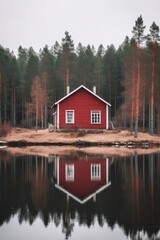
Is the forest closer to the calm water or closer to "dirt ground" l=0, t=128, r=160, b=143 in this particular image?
"dirt ground" l=0, t=128, r=160, b=143

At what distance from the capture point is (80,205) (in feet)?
29.3

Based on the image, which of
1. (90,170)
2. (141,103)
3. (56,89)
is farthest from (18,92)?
(90,170)

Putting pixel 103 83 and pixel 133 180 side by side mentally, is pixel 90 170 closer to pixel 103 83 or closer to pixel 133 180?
pixel 133 180

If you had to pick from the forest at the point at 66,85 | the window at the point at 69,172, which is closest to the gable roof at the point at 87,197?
the window at the point at 69,172

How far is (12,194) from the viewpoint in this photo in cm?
1041

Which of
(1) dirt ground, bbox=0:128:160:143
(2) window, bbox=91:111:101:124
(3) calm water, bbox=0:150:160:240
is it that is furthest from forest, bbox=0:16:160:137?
(3) calm water, bbox=0:150:160:240

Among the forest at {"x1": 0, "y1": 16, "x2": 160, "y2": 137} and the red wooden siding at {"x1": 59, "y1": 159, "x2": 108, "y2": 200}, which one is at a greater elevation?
the forest at {"x1": 0, "y1": 16, "x2": 160, "y2": 137}

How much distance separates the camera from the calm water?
708 centimetres

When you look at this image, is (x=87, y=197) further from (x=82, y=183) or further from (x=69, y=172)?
(x=69, y=172)

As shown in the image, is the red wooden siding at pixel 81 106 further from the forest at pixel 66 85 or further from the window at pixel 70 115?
→ the forest at pixel 66 85

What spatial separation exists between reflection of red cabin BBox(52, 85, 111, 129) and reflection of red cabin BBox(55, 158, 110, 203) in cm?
2337

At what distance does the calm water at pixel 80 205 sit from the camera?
7.08m

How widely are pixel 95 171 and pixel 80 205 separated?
20.8ft

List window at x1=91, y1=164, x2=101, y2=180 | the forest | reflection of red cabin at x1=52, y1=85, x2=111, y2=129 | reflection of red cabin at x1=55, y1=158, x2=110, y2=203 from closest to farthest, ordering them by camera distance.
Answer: reflection of red cabin at x1=55, y1=158, x2=110, y2=203, window at x1=91, y1=164, x2=101, y2=180, reflection of red cabin at x1=52, y1=85, x2=111, y2=129, the forest
